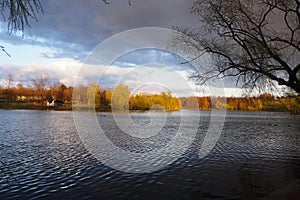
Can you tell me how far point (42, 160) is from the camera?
1177 cm

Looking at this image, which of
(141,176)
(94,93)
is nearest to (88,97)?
(94,93)

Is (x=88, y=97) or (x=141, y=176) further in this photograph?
(x=88, y=97)

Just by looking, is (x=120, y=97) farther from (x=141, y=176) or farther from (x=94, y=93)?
(x=141, y=176)

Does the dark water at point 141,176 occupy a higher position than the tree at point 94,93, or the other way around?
the tree at point 94,93

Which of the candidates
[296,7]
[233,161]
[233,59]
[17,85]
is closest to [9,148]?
[233,161]

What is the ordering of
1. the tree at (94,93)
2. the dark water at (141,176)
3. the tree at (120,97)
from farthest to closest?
the tree at (94,93), the tree at (120,97), the dark water at (141,176)

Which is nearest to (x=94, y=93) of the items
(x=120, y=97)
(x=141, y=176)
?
(x=120, y=97)

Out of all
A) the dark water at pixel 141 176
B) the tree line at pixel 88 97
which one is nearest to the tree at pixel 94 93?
the tree line at pixel 88 97

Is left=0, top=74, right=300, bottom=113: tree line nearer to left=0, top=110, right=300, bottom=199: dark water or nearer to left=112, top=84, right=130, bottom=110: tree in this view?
left=112, top=84, right=130, bottom=110: tree

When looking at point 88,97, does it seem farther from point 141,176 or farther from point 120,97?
point 141,176

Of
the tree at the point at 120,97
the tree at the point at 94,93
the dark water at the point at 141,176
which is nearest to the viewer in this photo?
the dark water at the point at 141,176

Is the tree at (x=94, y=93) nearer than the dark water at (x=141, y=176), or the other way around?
the dark water at (x=141, y=176)

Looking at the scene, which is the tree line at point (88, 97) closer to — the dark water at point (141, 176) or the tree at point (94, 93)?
the tree at point (94, 93)

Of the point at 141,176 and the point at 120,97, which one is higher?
the point at 120,97
